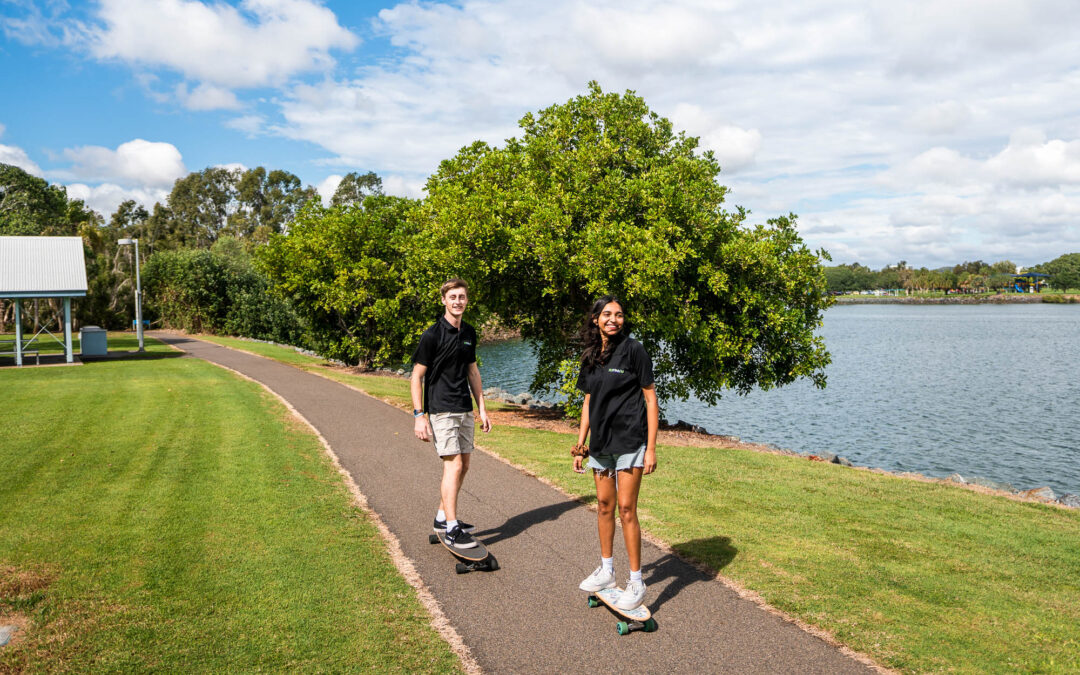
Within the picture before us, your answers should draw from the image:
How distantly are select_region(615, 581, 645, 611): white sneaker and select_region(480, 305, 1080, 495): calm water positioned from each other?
15.4m

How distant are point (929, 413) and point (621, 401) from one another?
24.7m

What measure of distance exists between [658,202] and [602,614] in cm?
1082

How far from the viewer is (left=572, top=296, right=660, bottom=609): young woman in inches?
199

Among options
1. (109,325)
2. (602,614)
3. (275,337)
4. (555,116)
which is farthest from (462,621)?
(109,325)

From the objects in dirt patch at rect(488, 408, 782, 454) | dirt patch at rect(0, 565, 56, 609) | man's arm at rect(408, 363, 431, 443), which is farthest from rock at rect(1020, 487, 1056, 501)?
dirt patch at rect(0, 565, 56, 609)

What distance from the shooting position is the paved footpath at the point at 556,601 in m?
4.53

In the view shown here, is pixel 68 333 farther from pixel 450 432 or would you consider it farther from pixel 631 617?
pixel 631 617

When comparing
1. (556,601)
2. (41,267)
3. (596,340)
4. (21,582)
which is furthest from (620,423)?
(41,267)

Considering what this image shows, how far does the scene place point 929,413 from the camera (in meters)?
25.3

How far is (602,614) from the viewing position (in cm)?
522

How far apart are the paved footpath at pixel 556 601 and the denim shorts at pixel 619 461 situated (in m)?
1.16

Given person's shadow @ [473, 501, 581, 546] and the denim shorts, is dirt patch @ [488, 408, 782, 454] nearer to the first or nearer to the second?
person's shadow @ [473, 501, 581, 546]

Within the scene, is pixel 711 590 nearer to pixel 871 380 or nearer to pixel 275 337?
pixel 871 380

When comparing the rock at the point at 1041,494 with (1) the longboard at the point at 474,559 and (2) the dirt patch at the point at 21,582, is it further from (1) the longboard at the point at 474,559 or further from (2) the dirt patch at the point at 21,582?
(2) the dirt patch at the point at 21,582
